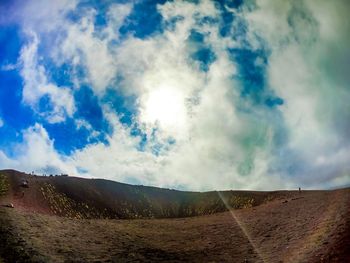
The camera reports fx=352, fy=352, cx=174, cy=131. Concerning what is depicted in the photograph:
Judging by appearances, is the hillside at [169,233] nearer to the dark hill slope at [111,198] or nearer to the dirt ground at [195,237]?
the dirt ground at [195,237]

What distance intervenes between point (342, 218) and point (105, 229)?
24.1 metres

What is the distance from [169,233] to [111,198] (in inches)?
1056

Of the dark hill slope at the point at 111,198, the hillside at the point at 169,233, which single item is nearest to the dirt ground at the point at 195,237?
the hillside at the point at 169,233

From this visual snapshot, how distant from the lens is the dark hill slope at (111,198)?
52.8 metres

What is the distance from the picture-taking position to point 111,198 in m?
64.1

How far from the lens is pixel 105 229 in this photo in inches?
1510

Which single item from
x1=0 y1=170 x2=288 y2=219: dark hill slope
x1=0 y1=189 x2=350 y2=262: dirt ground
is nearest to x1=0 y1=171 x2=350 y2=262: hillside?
x1=0 y1=189 x2=350 y2=262: dirt ground

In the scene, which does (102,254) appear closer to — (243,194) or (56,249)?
(56,249)

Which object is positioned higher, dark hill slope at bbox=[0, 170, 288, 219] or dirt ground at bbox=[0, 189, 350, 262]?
dark hill slope at bbox=[0, 170, 288, 219]

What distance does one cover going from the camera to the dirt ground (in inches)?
1135

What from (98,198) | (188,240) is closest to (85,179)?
(98,198)

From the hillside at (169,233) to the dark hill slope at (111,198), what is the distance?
28cm

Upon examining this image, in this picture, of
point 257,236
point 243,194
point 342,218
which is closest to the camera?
point 342,218

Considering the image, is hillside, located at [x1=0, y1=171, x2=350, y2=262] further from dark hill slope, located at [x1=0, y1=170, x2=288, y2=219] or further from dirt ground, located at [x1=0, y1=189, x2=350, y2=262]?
dark hill slope, located at [x1=0, y1=170, x2=288, y2=219]
